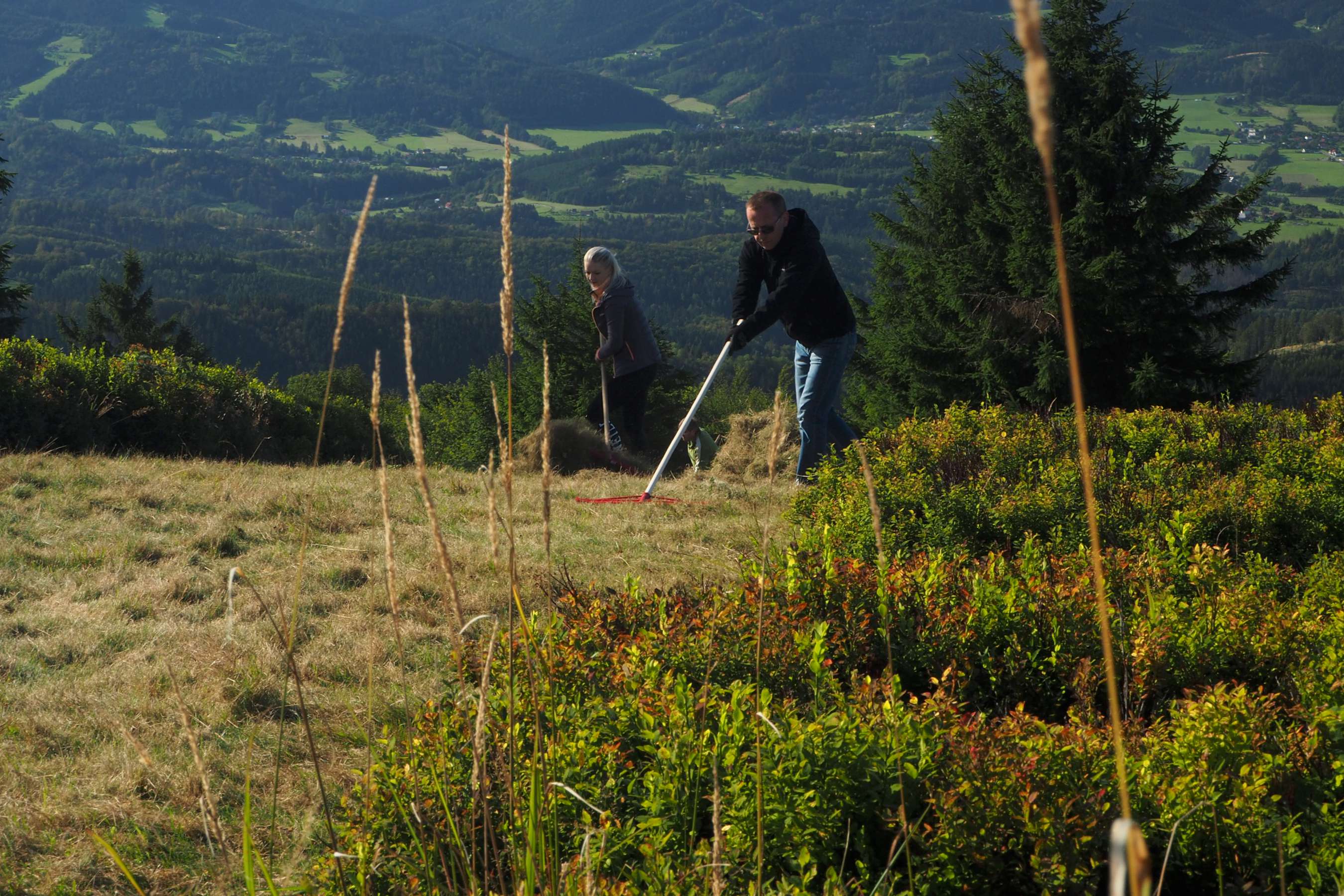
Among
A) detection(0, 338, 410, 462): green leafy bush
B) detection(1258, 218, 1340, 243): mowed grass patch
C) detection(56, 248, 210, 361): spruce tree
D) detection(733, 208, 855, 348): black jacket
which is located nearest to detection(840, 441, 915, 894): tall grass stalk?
detection(733, 208, 855, 348): black jacket

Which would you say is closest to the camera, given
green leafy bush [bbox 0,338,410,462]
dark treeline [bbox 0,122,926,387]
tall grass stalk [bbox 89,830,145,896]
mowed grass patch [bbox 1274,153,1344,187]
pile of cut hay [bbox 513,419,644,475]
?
tall grass stalk [bbox 89,830,145,896]

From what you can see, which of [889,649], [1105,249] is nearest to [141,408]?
[889,649]

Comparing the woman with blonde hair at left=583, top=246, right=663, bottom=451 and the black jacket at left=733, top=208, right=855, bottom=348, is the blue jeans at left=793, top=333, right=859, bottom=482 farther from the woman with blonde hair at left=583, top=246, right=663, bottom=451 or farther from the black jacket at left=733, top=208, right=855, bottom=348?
the woman with blonde hair at left=583, top=246, right=663, bottom=451

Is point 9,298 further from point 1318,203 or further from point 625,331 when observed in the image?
point 1318,203

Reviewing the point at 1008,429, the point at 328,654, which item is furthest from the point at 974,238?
the point at 328,654

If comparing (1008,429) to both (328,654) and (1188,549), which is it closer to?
(1188,549)

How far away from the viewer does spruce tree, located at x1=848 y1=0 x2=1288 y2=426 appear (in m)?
16.8

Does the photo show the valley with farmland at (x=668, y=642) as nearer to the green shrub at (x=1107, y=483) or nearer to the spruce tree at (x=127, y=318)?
the green shrub at (x=1107, y=483)

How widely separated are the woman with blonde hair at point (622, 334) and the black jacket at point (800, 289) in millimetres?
1587

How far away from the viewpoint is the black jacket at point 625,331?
29.1ft

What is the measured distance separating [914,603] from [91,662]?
344 centimetres

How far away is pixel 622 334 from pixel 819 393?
94.5 inches

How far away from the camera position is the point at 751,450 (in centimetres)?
1077

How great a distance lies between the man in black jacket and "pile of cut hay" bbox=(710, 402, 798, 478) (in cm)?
→ 139
